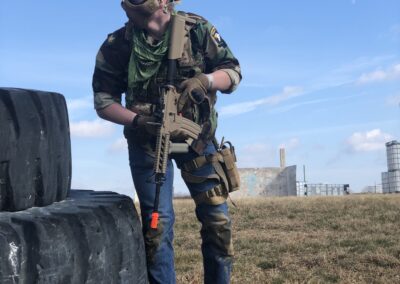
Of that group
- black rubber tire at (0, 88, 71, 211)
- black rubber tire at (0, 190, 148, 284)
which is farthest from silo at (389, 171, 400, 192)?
black rubber tire at (0, 88, 71, 211)

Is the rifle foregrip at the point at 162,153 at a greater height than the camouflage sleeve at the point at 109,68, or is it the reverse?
the camouflage sleeve at the point at 109,68

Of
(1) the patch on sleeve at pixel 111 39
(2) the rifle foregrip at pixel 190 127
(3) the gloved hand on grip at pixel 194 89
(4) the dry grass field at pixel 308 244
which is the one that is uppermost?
(1) the patch on sleeve at pixel 111 39

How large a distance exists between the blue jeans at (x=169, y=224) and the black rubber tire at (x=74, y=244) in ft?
→ 0.82

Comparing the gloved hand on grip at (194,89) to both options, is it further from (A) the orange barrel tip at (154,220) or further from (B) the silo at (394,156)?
Answer: (B) the silo at (394,156)

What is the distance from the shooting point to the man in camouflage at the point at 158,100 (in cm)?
267

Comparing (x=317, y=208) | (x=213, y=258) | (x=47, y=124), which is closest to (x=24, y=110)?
(x=47, y=124)

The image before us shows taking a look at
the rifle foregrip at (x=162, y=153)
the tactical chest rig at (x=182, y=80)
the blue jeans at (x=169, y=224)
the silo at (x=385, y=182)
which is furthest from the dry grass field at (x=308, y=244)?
the silo at (x=385, y=182)

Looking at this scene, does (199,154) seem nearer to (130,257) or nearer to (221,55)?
(221,55)

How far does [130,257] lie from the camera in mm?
2240

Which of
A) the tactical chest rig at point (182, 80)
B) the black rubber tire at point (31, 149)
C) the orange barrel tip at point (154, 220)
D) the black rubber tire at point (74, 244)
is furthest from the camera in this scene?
the tactical chest rig at point (182, 80)

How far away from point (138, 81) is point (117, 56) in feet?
0.61

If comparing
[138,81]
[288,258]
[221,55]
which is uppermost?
[221,55]

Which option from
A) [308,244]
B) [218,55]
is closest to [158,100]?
[218,55]

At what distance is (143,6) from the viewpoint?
8.59ft
